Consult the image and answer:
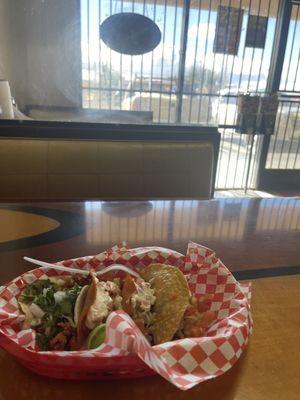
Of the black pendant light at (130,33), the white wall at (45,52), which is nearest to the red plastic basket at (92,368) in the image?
the black pendant light at (130,33)

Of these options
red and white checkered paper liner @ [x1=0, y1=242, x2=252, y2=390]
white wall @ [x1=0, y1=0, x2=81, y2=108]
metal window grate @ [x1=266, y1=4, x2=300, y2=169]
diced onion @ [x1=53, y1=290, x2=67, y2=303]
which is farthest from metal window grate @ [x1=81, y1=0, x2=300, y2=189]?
diced onion @ [x1=53, y1=290, x2=67, y2=303]

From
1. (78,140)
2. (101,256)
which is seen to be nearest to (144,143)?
(78,140)

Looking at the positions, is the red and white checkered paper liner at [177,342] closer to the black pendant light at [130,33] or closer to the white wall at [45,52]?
the black pendant light at [130,33]

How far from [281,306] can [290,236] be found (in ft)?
1.54

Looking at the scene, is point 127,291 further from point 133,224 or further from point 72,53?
point 72,53

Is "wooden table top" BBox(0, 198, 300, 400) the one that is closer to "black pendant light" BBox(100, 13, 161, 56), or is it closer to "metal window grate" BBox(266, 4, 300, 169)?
"black pendant light" BBox(100, 13, 161, 56)

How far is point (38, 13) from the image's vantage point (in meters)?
4.20

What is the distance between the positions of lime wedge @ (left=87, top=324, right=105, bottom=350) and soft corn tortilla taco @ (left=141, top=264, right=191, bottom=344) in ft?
0.27

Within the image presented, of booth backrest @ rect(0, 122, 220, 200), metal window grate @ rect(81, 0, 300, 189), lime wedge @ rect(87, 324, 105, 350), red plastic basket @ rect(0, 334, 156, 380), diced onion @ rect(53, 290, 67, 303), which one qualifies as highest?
metal window grate @ rect(81, 0, 300, 189)

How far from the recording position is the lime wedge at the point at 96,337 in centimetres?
48

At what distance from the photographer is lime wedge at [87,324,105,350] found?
0.48 metres

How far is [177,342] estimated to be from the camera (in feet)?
1.50

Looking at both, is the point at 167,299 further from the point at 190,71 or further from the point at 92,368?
the point at 190,71

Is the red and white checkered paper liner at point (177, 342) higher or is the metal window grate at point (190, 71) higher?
the metal window grate at point (190, 71)
